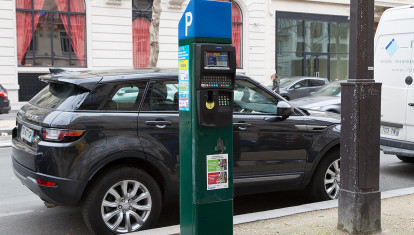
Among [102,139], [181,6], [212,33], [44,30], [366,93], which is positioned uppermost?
[181,6]

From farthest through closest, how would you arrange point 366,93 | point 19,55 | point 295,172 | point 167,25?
1. point 167,25
2. point 19,55
3. point 295,172
4. point 366,93

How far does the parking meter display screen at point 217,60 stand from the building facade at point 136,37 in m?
16.5

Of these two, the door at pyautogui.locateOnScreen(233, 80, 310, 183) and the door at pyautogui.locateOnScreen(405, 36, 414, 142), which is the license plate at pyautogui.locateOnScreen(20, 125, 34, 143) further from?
the door at pyautogui.locateOnScreen(405, 36, 414, 142)

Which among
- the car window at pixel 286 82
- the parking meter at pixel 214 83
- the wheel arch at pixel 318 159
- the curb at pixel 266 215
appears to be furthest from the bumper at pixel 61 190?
the car window at pixel 286 82

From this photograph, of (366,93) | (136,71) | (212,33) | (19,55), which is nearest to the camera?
(212,33)

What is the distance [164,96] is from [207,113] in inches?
65.9

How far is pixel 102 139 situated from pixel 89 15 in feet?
53.2

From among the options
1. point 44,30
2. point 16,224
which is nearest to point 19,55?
point 44,30

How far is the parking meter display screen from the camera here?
3389mm

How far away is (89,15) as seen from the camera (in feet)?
64.2

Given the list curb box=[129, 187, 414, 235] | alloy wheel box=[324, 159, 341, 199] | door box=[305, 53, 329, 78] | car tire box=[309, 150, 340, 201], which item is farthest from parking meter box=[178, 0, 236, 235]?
door box=[305, 53, 329, 78]

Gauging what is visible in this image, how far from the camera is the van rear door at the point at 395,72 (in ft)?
25.0

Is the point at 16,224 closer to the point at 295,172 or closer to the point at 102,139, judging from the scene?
the point at 102,139

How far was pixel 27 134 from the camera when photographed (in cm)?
476
